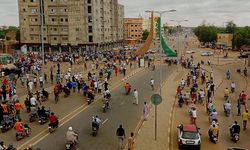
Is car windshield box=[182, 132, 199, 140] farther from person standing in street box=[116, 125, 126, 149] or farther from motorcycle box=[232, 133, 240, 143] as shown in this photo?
person standing in street box=[116, 125, 126, 149]

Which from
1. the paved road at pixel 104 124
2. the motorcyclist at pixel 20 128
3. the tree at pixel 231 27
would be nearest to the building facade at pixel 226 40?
the tree at pixel 231 27

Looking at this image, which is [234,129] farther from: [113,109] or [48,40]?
[48,40]

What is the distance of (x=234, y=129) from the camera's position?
19469 millimetres

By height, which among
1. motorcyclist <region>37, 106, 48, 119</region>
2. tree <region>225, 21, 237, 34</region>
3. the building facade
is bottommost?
motorcyclist <region>37, 106, 48, 119</region>

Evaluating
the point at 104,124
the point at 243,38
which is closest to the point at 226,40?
the point at 243,38

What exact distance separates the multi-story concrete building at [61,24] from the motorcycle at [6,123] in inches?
2682

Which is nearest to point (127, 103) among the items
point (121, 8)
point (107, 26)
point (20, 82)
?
point (20, 82)

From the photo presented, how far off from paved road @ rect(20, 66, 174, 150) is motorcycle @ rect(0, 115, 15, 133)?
2531 millimetres

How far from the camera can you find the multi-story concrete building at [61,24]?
88.8 metres

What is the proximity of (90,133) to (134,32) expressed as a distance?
526 ft

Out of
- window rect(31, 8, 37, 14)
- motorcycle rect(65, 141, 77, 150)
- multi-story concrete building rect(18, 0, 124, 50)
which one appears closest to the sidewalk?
motorcycle rect(65, 141, 77, 150)

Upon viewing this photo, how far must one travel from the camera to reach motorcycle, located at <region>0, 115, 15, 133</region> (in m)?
21.2

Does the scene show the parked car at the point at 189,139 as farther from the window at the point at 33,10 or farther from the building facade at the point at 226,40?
the building facade at the point at 226,40

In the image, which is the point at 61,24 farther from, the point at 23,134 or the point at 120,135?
the point at 120,135
